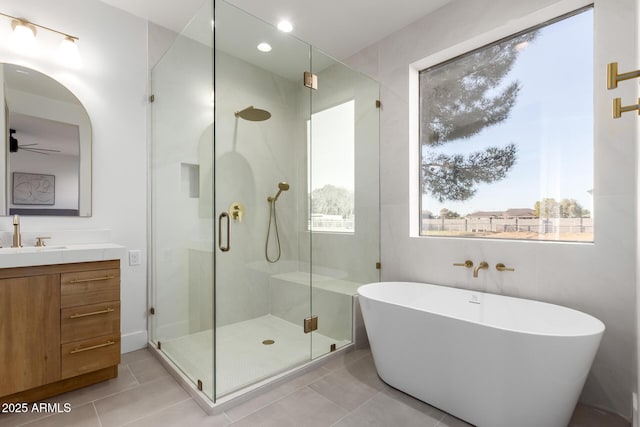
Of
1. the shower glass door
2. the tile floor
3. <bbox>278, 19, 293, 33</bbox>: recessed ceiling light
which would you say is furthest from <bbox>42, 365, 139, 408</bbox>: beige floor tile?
<bbox>278, 19, 293, 33</bbox>: recessed ceiling light

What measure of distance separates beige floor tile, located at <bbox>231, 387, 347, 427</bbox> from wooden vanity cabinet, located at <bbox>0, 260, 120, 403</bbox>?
106 cm

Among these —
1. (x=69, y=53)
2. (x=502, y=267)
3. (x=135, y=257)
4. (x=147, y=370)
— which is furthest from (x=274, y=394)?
(x=69, y=53)

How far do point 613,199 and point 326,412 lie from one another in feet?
6.60

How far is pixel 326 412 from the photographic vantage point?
176 centimetres

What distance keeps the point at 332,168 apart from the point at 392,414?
1.70 metres

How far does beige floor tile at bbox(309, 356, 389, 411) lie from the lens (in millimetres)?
1890

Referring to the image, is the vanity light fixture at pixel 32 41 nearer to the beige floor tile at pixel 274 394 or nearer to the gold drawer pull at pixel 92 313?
the gold drawer pull at pixel 92 313

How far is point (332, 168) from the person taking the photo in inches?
99.0

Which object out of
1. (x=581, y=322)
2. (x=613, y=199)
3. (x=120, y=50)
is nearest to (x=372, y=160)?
(x=613, y=199)

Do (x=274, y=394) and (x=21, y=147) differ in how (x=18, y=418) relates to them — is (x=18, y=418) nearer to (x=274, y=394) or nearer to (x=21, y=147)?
(x=274, y=394)

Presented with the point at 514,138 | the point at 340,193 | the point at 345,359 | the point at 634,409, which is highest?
the point at 514,138

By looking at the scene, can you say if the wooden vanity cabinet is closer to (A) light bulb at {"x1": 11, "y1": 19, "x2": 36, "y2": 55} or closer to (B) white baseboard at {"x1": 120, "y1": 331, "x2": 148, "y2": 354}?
(B) white baseboard at {"x1": 120, "y1": 331, "x2": 148, "y2": 354}

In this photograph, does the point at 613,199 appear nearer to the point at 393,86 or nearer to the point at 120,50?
the point at 393,86

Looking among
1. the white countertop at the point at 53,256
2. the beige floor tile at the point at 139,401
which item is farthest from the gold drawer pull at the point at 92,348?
the white countertop at the point at 53,256
